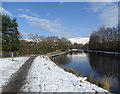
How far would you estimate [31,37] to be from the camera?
60156 millimetres

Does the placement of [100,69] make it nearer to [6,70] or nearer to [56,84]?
[6,70]

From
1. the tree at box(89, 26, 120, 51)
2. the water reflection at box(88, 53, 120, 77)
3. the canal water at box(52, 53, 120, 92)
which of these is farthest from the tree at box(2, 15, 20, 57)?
the tree at box(89, 26, 120, 51)

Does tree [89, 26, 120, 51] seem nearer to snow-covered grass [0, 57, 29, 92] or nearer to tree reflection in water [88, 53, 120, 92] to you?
tree reflection in water [88, 53, 120, 92]

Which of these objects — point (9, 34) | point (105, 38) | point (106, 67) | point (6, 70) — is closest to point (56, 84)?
point (6, 70)

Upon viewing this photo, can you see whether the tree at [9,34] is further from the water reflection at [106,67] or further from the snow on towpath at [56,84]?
the snow on towpath at [56,84]

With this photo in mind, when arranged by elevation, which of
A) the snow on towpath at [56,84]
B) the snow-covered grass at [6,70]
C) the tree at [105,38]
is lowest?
the snow-covered grass at [6,70]

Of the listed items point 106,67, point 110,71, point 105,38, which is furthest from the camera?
point 105,38

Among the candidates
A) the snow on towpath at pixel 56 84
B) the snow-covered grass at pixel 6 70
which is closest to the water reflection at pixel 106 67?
the snow on towpath at pixel 56 84

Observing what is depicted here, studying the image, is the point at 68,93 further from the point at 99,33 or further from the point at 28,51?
the point at 99,33

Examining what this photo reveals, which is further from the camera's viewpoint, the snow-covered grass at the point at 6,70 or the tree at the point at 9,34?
the tree at the point at 9,34

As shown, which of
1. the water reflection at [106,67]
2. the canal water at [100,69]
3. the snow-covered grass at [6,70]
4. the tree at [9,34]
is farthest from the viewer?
the tree at [9,34]

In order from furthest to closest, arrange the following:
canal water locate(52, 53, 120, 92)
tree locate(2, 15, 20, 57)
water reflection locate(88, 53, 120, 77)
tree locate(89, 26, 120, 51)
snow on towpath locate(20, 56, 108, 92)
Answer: tree locate(89, 26, 120, 51), tree locate(2, 15, 20, 57), water reflection locate(88, 53, 120, 77), canal water locate(52, 53, 120, 92), snow on towpath locate(20, 56, 108, 92)

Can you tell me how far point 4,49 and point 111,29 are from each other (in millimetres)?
49620

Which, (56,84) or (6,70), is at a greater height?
(56,84)
